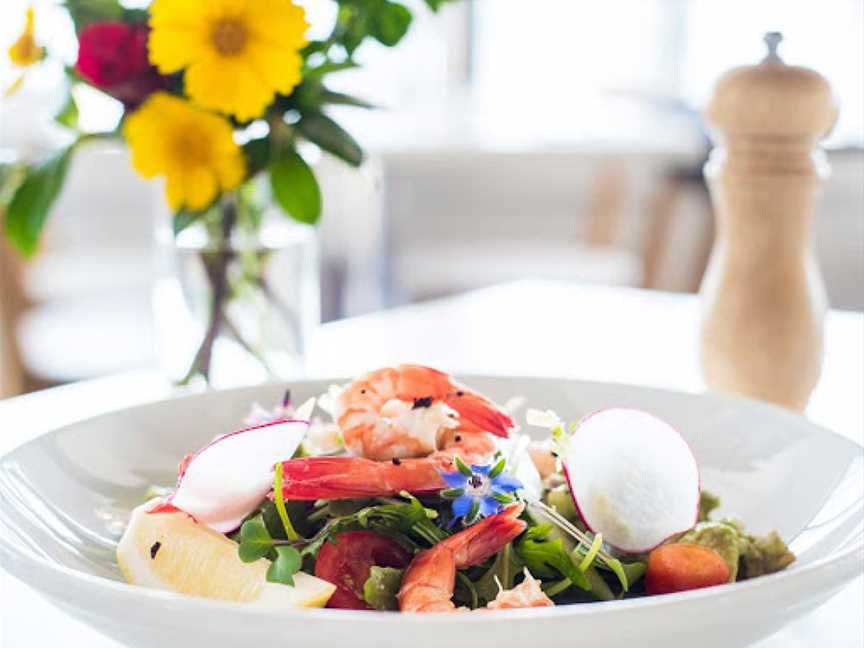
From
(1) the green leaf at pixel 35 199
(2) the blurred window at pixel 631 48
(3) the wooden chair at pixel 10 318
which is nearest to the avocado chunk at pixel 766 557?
(1) the green leaf at pixel 35 199

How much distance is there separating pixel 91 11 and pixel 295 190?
0.72 feet

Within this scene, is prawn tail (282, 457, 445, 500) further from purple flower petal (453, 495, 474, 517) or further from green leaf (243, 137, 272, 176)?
green leaf (243, 137, 272, 176)

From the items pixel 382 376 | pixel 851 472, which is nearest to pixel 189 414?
pixel 382 376

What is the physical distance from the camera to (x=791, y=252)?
1.00 m

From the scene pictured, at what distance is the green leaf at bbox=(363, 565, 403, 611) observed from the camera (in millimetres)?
548

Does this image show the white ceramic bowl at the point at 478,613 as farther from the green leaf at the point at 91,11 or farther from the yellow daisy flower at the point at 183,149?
the green leaf at the point at 91,11

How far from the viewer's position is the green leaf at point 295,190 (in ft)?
3.20

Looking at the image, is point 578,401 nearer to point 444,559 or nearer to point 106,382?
point 444,559

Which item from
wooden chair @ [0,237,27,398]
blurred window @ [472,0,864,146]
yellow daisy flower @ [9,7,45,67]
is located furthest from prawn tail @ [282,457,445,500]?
blurred window @ [472,0,864,146]

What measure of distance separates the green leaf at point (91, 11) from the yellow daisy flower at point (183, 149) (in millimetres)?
84

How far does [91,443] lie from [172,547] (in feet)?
0.71

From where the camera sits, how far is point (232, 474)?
0.59 m

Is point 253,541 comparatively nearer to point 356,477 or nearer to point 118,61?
point 356,477

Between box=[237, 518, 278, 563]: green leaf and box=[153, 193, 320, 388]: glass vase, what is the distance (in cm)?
48
